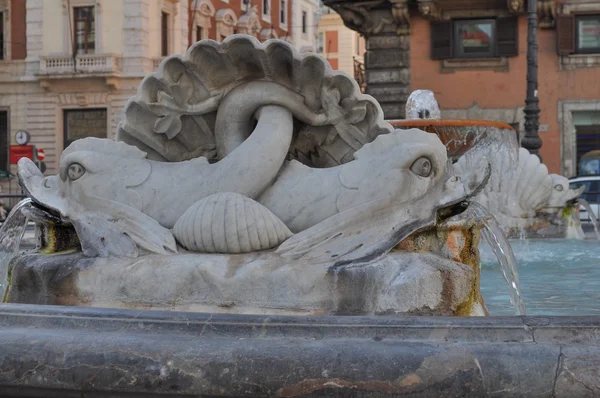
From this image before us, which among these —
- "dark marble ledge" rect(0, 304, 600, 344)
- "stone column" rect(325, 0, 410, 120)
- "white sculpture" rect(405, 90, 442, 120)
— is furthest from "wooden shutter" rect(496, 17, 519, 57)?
"dark marble ledge" rect(0, 304, 600, 344)

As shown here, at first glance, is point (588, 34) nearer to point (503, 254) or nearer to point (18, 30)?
point (503, 254)

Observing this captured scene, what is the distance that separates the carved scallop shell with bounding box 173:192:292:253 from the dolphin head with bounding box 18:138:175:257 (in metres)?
0.11

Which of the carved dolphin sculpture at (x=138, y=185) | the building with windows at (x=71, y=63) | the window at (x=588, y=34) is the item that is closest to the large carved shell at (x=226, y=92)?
the carved dolphin sculpture at (x=138, y=185)

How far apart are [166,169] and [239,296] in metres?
0.62

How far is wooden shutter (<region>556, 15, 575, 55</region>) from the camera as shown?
70.0ft

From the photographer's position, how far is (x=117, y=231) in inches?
122

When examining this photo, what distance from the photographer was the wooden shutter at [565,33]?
70.0 feet

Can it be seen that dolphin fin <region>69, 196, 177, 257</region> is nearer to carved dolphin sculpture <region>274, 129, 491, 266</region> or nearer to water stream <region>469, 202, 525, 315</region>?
carved dolphin sculpture <region>274, 129, 491, 266</region>

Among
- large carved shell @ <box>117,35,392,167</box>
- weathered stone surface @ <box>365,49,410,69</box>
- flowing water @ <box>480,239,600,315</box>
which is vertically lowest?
flowing water @ <box>480,239,600,315</box>

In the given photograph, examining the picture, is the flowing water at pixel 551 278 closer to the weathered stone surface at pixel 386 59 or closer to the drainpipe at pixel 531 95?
the drainpipe at pixel 531 95

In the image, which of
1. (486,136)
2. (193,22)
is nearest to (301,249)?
(486,136)

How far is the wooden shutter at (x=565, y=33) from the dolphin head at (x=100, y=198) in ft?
63.6

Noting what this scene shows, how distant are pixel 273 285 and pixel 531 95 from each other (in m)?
13.7

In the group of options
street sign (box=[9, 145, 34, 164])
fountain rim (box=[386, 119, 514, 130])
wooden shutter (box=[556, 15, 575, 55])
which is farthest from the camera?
street sign (box=[9, 145, 34, 164])
